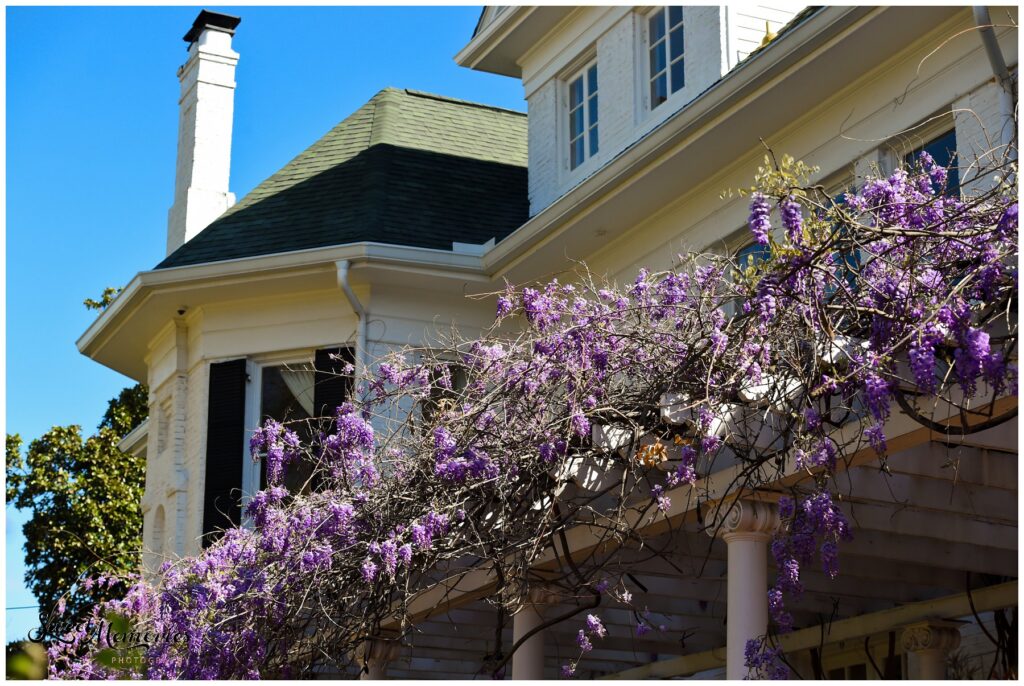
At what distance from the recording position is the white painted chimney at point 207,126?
1742 cm

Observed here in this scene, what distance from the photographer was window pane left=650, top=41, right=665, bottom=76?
13125 mm

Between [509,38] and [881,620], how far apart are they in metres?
7.19

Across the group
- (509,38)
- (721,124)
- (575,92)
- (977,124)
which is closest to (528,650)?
(721,124)

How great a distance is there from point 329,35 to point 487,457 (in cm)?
778

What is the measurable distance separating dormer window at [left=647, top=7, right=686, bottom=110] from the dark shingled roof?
88.8 inches

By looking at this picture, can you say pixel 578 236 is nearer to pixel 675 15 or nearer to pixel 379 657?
pixel 675 15

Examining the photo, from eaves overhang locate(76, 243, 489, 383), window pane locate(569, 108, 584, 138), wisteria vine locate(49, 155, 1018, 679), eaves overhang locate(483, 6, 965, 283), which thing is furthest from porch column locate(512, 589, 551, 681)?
window pane locate(569, 108, 584, 138)

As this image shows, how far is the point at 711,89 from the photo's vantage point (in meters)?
10.5

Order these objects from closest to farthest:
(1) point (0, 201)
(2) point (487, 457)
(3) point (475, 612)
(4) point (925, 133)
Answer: (1) point (0, 201) → (2) point (487, 457) → (4) point (925, 133) → (3) point (475, 612)

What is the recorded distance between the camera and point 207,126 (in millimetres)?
17562

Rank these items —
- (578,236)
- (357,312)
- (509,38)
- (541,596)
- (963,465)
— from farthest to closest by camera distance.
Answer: (509,38), (357,312), (578,236), (541,596), (963,465)

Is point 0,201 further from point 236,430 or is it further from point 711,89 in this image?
point 236,430

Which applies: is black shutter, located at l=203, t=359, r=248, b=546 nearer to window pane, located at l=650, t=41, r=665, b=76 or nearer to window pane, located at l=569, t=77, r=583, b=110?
window pane, located at l=569, t=77, r=583, b=110

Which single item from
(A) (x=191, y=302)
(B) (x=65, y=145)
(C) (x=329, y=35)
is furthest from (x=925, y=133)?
(B) (x=65, y=145)
